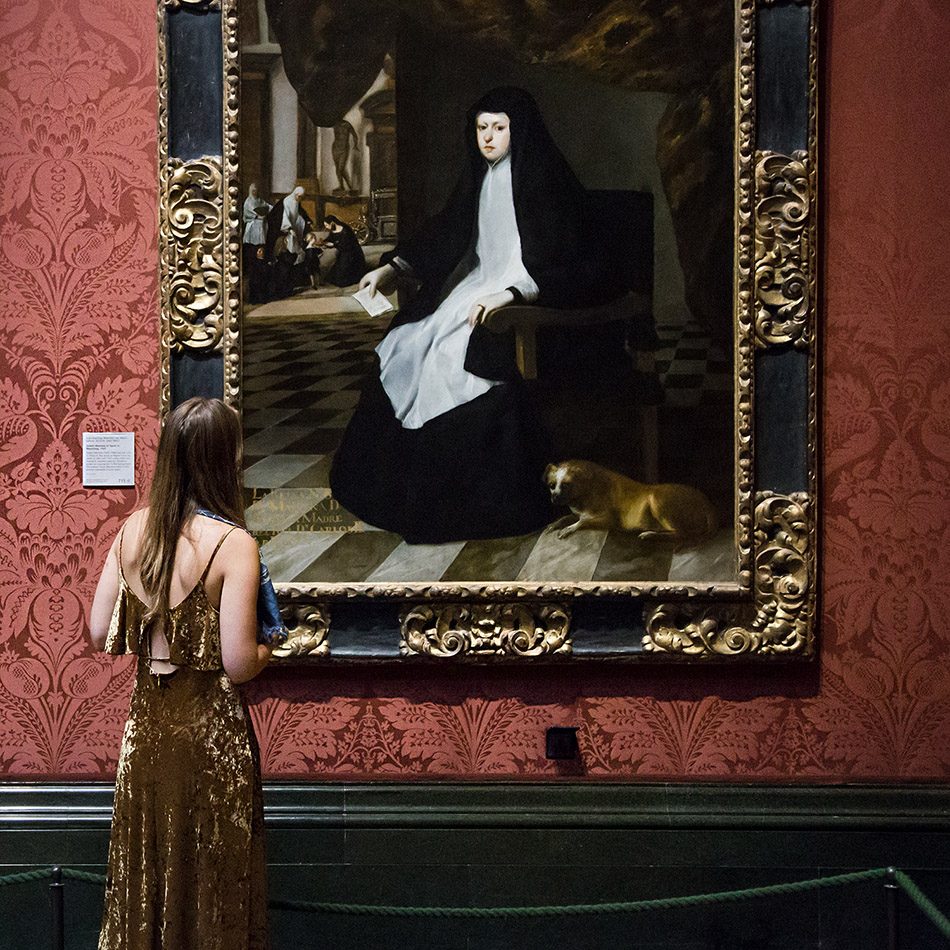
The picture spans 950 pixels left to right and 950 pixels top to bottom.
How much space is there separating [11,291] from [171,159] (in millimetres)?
737

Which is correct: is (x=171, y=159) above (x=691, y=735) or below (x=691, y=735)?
above

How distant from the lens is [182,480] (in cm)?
292

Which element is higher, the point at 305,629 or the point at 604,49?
the point at 604,49

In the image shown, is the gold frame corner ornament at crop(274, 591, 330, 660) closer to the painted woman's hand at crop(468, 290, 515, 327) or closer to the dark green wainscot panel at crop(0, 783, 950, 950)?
the dark green wainscot panel at crop(0, 783, 950, 950)

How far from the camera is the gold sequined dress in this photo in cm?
293

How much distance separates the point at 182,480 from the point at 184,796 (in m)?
0.77

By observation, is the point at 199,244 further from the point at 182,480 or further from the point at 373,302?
the point at 182,480

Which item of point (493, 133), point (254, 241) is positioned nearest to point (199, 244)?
point (254, 241)

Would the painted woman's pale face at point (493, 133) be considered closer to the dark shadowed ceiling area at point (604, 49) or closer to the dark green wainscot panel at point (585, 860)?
the dark shadowed ceiling area at point (604, 49)

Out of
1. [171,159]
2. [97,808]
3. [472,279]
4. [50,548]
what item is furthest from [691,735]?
[171,159]

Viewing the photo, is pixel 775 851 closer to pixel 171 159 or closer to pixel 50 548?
pixel 50 548

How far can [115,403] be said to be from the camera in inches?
166

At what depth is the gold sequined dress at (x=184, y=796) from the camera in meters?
2.93

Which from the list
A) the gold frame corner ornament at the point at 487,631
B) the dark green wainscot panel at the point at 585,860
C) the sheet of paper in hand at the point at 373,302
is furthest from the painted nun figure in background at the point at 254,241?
the dark green wainscot panel at the point at 585,860
